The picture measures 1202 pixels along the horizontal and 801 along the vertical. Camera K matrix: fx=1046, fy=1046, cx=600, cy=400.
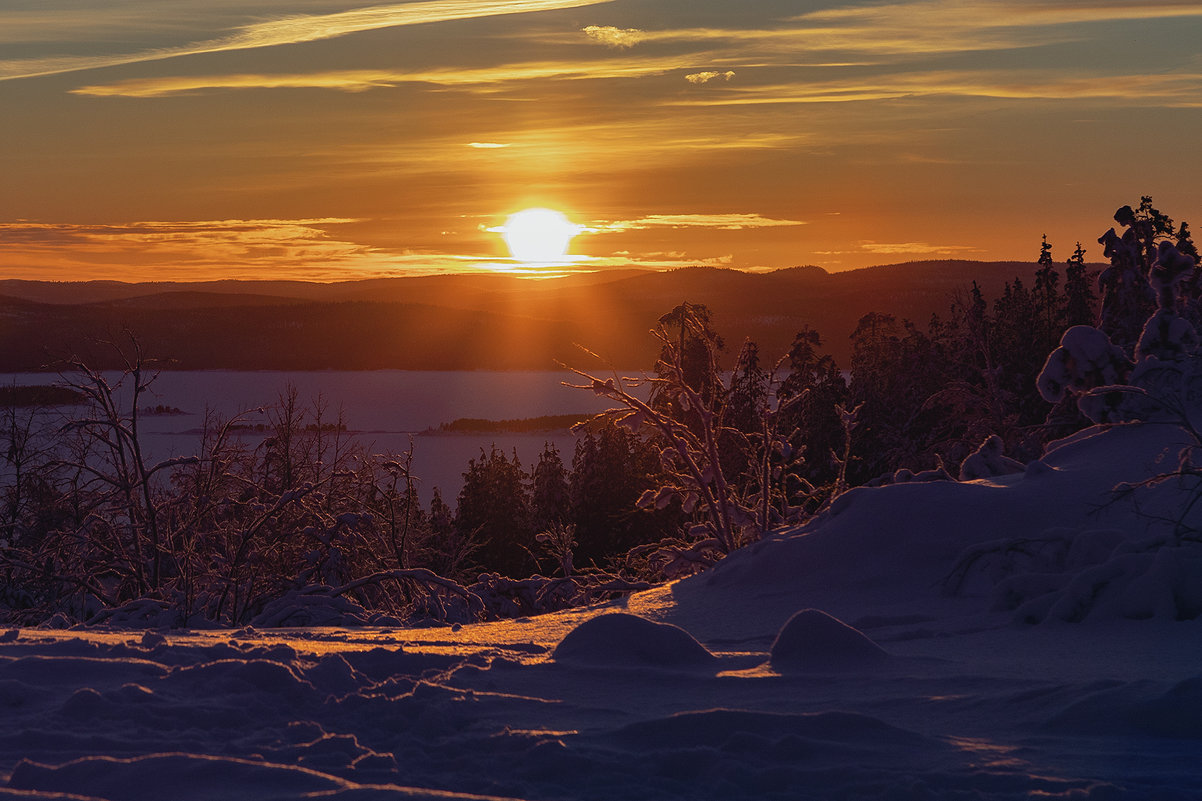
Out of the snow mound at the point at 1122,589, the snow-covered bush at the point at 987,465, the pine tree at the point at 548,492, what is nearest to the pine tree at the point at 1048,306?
the pine tree at the point at 548,492

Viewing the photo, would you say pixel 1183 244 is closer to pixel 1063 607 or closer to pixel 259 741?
pixel 1063 607

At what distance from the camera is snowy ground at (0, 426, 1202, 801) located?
3.26m

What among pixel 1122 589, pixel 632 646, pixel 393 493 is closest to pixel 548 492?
pixel 393 493

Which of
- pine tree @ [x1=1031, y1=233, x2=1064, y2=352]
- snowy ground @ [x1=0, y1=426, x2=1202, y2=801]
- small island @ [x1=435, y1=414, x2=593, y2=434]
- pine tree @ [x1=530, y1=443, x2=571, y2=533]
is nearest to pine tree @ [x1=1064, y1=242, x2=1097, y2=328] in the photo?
pine tree @ [x1=1031, y1=233, x2=1064, y2=352]

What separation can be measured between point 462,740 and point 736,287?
157 metres

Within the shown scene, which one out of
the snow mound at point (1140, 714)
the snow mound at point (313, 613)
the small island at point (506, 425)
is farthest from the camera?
the small island at point (506, 425)

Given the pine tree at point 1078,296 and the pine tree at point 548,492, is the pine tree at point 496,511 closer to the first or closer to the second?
the pine tree at point 548,492

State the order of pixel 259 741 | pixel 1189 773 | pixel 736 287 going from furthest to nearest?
pixel 736 287 → pixel 259 741 → pixel 1189 773

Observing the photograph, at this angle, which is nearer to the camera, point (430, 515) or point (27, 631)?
point (27, 631)

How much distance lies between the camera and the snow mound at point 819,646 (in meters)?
4.77

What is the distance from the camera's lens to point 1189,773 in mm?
3295

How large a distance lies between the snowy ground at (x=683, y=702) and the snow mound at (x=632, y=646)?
12 mm

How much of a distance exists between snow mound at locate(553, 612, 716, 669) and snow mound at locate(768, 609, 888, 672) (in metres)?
0.36

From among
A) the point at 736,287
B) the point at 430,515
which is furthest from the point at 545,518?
the point at 736,287
